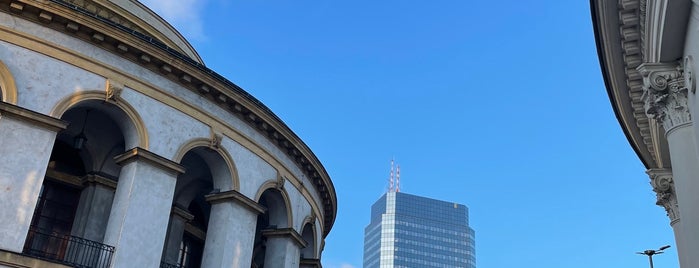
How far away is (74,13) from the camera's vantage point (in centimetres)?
1773

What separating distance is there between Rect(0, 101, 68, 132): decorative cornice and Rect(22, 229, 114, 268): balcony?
114 inches

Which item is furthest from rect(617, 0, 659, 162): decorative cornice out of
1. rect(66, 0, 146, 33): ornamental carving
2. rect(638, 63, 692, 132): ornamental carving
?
rect(66, 0, 146, 33): ornamental carving

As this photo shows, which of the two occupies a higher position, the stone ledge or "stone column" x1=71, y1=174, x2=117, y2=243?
"stone column" x1=71, y1=174, x2=117, y2=243

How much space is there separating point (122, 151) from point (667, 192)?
16.2 meters

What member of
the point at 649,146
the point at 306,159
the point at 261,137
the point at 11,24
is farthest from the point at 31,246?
the point at 649,146

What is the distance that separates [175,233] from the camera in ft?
72.4

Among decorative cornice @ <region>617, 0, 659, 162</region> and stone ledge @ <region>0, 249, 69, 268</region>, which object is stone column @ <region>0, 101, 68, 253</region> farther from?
decorative cornice @ <region>617, 0, 659, 162</region>

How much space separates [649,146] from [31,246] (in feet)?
59.6

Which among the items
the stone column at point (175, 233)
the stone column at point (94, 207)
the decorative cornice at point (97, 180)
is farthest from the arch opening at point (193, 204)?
the stone column at point (94, 207)

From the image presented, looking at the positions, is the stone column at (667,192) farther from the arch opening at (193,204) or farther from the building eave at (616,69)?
the arch opening at (193,204)

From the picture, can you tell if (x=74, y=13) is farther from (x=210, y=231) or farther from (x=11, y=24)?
(x=210, y=231)

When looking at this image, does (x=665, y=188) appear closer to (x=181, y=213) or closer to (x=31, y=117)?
(x=181, y=213)

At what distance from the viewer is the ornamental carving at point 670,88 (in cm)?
1202

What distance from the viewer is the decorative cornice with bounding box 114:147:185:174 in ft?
59.8
